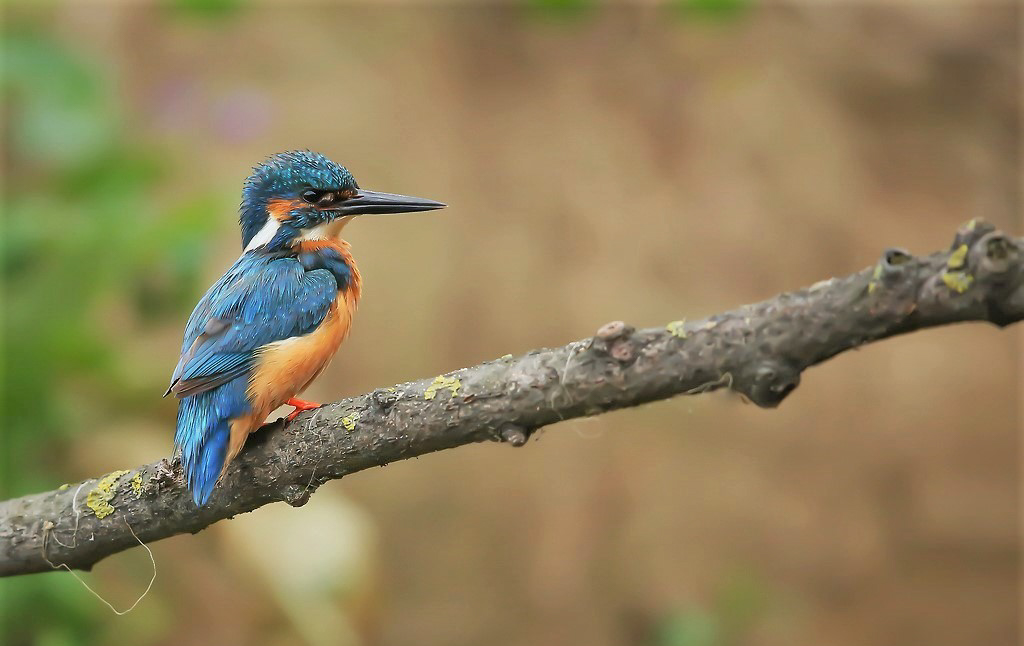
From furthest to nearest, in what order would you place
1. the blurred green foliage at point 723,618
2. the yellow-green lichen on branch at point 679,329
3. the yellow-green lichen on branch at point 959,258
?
1. the blurred green foliage at point 723,618
2. the yellow-green lichen on branch at point 679,329
3. the yellow-green lichen on branch at point 959,258

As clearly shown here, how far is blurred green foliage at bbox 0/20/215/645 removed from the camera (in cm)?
375

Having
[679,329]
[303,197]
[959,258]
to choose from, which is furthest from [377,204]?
[959,258]

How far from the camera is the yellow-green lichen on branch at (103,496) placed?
6.97 feet

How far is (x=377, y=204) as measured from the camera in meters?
2.64

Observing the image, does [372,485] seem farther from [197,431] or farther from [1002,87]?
[1002,87]

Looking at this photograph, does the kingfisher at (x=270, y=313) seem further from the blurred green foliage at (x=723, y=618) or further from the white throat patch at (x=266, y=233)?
the blurred green foliage at (x=723, y=618)

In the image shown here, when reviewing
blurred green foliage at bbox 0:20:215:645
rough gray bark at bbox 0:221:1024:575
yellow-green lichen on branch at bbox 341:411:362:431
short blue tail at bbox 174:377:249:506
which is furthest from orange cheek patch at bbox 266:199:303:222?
blurred green foliage at bbox 0:20:215:645

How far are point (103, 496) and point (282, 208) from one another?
923mm

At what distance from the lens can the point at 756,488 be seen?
601 centimetres

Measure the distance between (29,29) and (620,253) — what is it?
3.54 m

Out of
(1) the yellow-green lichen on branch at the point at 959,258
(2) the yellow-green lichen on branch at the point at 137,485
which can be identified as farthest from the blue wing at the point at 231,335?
(1) the yellow-green lichen on branch at the point at 959,258

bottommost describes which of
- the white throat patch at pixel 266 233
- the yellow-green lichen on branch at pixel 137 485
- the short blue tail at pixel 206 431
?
the yellow-green lichen on branch at pixel 137 485

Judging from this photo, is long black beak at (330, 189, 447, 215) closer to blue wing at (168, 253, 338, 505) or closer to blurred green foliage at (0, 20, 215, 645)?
blue wing at (168, 253, 338, 505)

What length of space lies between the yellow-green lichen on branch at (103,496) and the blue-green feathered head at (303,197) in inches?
31.0
